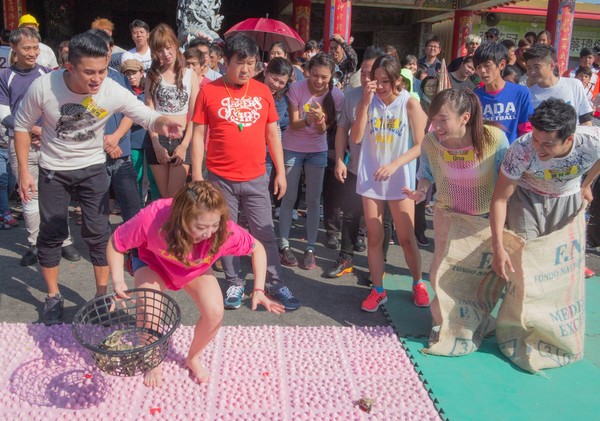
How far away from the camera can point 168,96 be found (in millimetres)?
4211

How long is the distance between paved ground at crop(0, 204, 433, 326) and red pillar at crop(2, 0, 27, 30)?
9279 millimetres

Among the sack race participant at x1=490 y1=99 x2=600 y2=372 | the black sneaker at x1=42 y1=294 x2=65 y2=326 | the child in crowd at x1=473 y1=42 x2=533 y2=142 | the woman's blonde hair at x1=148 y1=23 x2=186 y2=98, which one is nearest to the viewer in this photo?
the sack race participant at x1=490 y1=99 x2=600 y2=372

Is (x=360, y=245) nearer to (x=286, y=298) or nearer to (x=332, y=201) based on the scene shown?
(x=332, y=201)

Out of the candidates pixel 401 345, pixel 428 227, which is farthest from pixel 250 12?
pixel 401 345

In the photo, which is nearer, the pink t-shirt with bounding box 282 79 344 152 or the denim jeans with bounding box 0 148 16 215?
the pink t-shirt with bounding box 282 79 344 152

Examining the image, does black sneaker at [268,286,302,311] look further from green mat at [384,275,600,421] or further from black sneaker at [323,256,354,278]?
green mat at [384,275,600,421]

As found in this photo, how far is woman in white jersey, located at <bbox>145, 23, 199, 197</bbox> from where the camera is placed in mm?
4102

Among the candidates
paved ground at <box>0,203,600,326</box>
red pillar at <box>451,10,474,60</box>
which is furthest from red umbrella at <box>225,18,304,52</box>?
red pillar at <box>451,10,474,60</box>

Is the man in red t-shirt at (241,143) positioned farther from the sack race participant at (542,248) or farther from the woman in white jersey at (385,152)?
the sack race participant at (542,248)

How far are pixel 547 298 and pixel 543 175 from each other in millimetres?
653

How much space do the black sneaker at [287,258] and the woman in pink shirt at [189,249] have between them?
167 cm

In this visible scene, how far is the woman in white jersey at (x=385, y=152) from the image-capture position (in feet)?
11.3

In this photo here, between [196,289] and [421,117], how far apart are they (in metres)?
1.76

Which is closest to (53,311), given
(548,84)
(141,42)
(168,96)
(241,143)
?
(241,143)
